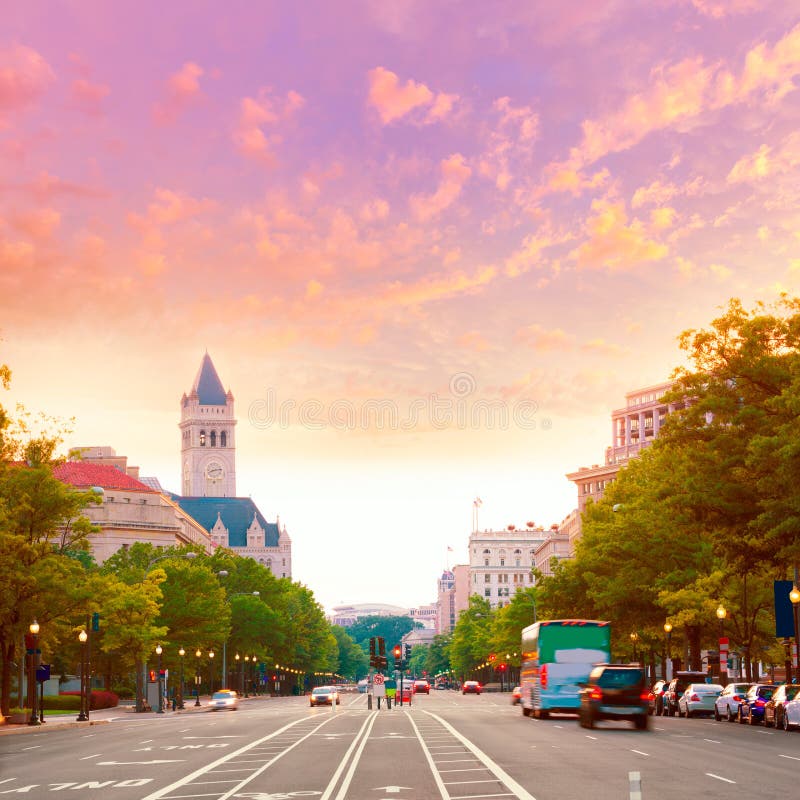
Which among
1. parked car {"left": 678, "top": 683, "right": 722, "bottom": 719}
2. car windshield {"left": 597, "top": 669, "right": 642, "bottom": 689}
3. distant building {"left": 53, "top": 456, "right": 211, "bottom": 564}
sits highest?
distant building {"left": 53, "top": 456, "right": 211, "bottom": 564}

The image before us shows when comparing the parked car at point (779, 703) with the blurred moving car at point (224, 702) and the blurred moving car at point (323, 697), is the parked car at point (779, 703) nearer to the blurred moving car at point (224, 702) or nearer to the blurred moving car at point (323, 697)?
the blurred moving car at point (224, 702)

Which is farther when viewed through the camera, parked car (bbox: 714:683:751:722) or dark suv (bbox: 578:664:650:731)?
parked car (bbox: 714:683:751:722)

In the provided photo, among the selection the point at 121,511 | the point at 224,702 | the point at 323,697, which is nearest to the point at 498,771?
the point at 224,702

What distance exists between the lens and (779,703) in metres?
45.7

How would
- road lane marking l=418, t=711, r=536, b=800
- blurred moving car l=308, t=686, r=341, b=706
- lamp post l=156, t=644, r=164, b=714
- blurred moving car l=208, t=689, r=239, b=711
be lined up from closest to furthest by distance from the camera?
road lane marking l=418, t=711, r=536, b=800, lamp post l=156, t=644, r=164, b=714, blurred moving car l=208, t=689, r=239, b=711, blurred moving car l=308, t=686, r=341, b=706

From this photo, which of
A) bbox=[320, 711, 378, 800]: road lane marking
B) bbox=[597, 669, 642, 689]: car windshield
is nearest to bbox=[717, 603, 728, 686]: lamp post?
bbox=[597, 669, 642, 689]: car windshield

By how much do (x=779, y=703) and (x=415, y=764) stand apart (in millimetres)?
22167

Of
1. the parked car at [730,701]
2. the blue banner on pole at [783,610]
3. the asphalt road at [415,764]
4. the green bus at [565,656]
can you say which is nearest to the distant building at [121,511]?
the blue banner on pole at [783,610]

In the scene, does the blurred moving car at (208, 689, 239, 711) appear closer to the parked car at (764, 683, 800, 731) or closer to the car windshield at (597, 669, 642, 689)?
the parked car at (764, 683, 800, 731)

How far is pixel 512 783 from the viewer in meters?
23.2

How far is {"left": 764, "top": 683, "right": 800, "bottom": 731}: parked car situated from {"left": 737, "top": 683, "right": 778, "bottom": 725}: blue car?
119 cm

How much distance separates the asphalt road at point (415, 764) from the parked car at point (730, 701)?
227 inches

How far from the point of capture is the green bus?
5191 cm

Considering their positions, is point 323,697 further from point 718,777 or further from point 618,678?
point 718,777
